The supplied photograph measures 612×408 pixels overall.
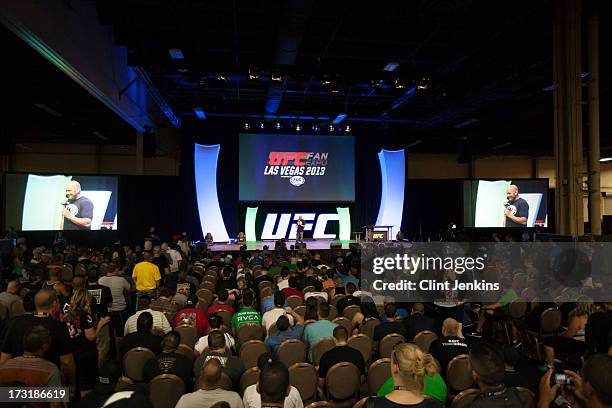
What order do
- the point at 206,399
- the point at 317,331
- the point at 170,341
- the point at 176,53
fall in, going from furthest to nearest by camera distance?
1. the point at 176,53
2. the point at 317,331
3. the point at 170,341
4. the point at 206,399

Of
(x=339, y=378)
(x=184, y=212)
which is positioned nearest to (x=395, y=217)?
(x=184, y=212)

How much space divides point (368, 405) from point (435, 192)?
24.3 meters

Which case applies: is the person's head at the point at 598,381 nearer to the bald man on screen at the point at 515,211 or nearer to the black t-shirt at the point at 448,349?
the black t-shirt at the point at 448,349

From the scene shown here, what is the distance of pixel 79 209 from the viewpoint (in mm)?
18484

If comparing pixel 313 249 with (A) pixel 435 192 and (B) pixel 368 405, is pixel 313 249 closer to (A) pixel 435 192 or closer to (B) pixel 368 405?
(A) pixel 435 192

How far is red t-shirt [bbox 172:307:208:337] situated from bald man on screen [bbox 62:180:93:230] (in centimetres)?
1452

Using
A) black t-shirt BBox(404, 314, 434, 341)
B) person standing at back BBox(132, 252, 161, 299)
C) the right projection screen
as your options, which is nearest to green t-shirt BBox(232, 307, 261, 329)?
black t-shirt BBox(404, 314, 434, 341)

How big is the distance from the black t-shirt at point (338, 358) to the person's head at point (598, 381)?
93.8 inches

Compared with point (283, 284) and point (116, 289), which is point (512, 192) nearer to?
point (283, 284)

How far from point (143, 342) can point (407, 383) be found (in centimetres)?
327

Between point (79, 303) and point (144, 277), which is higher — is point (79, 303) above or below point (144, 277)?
above

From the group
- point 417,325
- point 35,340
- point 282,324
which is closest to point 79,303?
point 35,340

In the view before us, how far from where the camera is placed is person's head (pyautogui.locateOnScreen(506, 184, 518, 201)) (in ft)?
76.8

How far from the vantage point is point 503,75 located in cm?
1501
